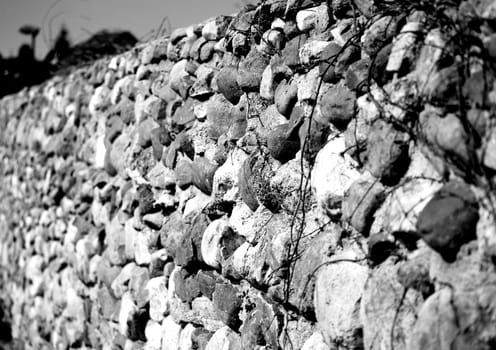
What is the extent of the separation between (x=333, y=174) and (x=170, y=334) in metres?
1.36

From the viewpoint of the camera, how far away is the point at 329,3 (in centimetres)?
213

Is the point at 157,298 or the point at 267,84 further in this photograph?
the point at 157,298

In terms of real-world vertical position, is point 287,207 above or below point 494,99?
below

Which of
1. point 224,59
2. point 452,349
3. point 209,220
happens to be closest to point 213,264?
point 209,220

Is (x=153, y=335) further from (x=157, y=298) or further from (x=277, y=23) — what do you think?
(x=277, y=23)

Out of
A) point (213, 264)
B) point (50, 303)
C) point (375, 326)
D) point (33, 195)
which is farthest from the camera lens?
point (33, 195)

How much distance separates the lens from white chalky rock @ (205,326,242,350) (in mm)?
2361

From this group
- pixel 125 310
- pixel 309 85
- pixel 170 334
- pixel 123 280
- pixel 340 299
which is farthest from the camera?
pixel 123 280

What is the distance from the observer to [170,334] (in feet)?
9.60

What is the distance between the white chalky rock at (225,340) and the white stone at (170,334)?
347 millimetres

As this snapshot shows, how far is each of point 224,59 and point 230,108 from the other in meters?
0.25

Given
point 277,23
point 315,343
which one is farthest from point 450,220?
point 277,23

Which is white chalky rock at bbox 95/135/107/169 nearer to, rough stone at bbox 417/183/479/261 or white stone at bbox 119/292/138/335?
white stone at bbox 119/292/138/335

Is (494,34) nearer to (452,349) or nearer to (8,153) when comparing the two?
(452,349)
